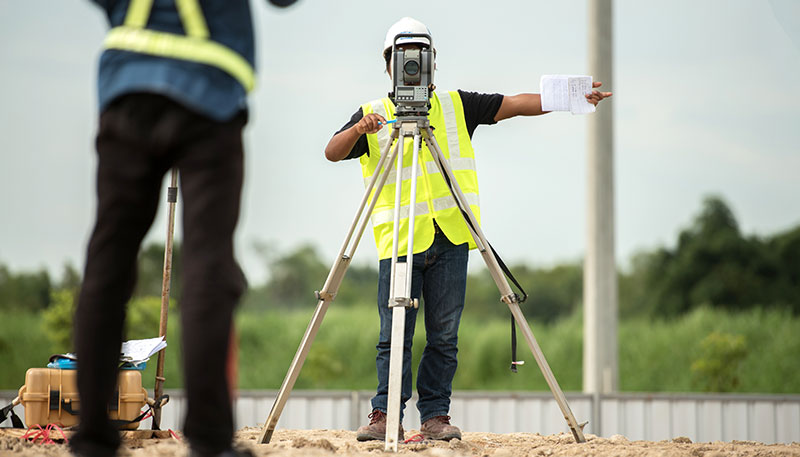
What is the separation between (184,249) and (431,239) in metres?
2.13

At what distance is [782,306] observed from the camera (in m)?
21.0

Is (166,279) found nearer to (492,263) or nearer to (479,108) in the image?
(492,263)

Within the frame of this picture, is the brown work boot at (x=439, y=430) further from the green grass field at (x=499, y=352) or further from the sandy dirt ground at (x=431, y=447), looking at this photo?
the green grass field at (x=499, y=352)

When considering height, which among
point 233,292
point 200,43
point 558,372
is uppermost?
point 200,43

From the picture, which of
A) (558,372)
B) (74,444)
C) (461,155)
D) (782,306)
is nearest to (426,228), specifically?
(461,155)

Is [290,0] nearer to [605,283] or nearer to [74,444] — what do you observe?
[74,444]

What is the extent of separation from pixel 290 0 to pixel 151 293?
62.6ft

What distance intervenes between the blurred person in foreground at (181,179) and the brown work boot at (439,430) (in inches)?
80.8

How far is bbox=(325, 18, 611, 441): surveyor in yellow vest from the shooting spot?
4230mm

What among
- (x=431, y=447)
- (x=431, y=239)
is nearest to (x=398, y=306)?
(x=431, y=447)

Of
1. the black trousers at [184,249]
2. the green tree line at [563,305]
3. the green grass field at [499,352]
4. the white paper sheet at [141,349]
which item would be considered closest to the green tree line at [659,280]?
the green tree line at [563,305]

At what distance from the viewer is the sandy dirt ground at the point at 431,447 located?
10.6 feet

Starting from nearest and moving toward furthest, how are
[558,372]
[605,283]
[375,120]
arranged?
1. [375,120]
2. [605,283]
3. [558,372]

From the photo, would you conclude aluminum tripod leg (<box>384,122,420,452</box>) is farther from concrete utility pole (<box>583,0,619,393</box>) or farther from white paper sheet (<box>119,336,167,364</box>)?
concrete utility pole (<box>583,0,619,393</box>)
